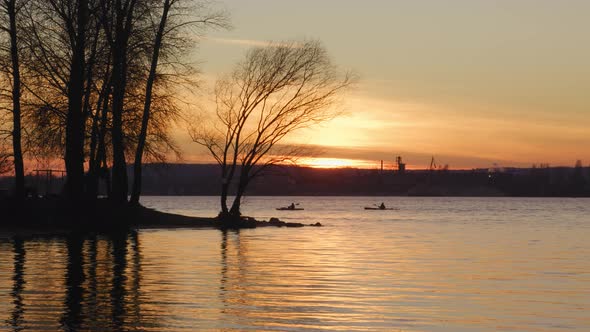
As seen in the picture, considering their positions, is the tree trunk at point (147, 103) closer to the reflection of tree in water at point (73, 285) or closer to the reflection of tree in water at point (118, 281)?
the reflection of tree in water at point (118, 281)

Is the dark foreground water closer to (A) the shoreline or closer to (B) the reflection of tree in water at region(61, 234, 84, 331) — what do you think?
(B) the reflection of tree in water at region(61, 234, 84, 331)

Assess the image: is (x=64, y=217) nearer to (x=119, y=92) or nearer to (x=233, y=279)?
(x=119, y=92)

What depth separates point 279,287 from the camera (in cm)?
2955

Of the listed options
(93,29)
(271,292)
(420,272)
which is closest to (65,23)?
(93,29)

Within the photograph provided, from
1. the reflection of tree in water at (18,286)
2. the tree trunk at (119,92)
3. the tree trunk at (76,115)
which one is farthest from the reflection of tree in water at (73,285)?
the tree trunk at (119,92)

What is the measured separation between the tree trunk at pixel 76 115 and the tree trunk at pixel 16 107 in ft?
8.38

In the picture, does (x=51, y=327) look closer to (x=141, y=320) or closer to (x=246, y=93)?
(x=141, y=320)

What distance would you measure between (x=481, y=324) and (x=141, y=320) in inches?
282

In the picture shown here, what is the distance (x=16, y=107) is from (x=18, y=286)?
2758 cm

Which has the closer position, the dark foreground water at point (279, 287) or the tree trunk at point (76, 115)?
the dark foreground water at point (279, 287)

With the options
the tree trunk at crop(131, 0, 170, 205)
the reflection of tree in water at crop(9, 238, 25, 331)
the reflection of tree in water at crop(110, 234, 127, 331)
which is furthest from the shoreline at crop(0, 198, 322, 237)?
the reflection of tree in water at crop(9, 238, 25, 331)

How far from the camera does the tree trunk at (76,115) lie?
54.4 meters

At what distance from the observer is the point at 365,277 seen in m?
34.4

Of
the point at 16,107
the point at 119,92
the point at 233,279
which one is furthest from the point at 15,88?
the point at 233,279
